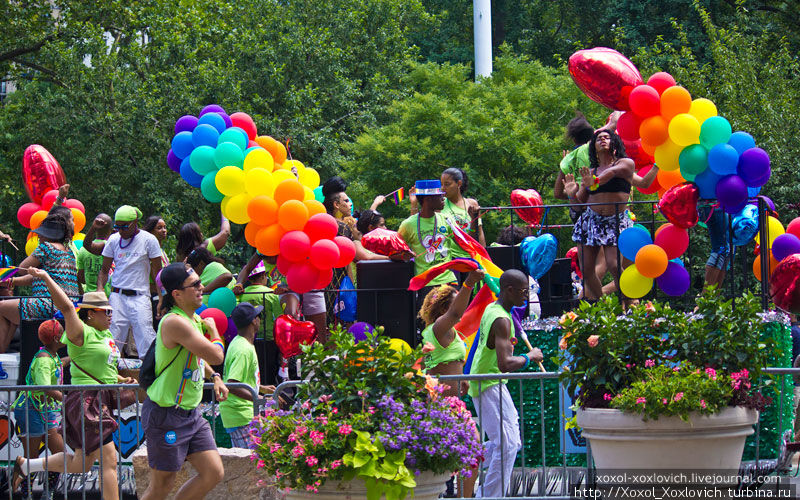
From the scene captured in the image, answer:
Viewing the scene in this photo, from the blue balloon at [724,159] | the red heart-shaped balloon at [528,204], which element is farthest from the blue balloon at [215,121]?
the blue balloon at [724,159]

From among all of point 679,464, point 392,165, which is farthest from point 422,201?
point 392,165

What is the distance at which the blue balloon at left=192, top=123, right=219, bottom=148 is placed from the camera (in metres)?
11.0

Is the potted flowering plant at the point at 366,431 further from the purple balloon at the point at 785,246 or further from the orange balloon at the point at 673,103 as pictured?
the purple balloon at the point at 785,246

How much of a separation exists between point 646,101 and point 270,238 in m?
3.47

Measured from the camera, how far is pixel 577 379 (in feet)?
20.8

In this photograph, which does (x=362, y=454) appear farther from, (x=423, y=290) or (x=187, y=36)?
(x=187, y=36)

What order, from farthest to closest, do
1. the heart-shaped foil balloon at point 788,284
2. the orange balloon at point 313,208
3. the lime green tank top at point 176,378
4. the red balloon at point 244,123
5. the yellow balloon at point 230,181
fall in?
the red balloon at point 244,123, the yellow balloon at point 230,181, the orange balloon at point 313,208, the heart-shaped foil balloon at point 788,284, the lime green tank top at point 176,378

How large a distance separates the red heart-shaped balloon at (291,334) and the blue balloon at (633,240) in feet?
9.09

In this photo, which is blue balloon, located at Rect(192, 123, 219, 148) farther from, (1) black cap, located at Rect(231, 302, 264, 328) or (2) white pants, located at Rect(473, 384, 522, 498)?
(2) white pants, located at Rect(473, 384, 522, 498)

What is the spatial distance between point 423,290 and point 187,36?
1356 centimetres

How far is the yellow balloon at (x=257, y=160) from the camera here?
1043cm

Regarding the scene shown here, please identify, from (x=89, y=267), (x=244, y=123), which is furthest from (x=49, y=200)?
(x=244, y=123)

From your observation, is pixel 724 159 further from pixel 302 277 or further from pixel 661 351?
pixel 302 277

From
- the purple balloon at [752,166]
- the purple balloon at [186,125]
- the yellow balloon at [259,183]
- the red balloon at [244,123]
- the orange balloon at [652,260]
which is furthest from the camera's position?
the red balloon at [244,123]
